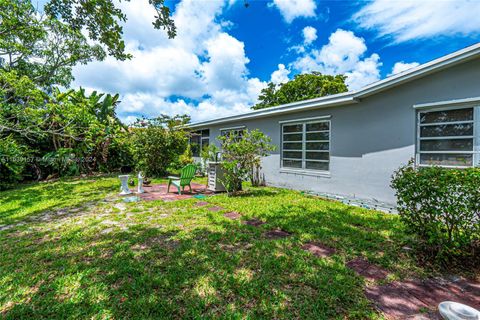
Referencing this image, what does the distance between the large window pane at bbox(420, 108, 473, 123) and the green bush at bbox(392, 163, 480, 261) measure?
2880mm

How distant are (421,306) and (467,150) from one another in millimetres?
4360

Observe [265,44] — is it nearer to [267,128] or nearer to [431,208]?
[267,128]

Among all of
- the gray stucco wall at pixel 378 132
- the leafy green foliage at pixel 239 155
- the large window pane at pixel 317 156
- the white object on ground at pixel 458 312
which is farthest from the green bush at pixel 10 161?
the white object on ground at pixel 458 312

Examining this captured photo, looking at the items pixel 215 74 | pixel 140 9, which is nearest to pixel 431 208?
A: pixel 140 9

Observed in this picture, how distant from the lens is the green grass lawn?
228 cm

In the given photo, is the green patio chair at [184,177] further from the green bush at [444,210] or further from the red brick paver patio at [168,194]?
the green bush at [444,210]

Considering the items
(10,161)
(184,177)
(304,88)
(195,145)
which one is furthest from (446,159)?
(304,88)

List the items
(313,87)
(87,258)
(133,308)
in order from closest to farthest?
(133,308) → (87,258) → (313,87)

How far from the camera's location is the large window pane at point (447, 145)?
191 inches

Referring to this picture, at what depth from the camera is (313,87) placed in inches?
1083

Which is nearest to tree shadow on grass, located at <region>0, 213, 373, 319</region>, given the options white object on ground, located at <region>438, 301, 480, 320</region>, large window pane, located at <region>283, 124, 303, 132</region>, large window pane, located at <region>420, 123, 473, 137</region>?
white object on ground, located at <region>438, 301, 480, 320</region>

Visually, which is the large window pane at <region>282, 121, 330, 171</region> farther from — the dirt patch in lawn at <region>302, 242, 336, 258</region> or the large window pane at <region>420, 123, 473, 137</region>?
the dirt patch in lawn at <region>302, 242, 336, 258</region>

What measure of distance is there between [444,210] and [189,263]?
348 centimetres

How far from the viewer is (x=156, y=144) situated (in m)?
11.7
